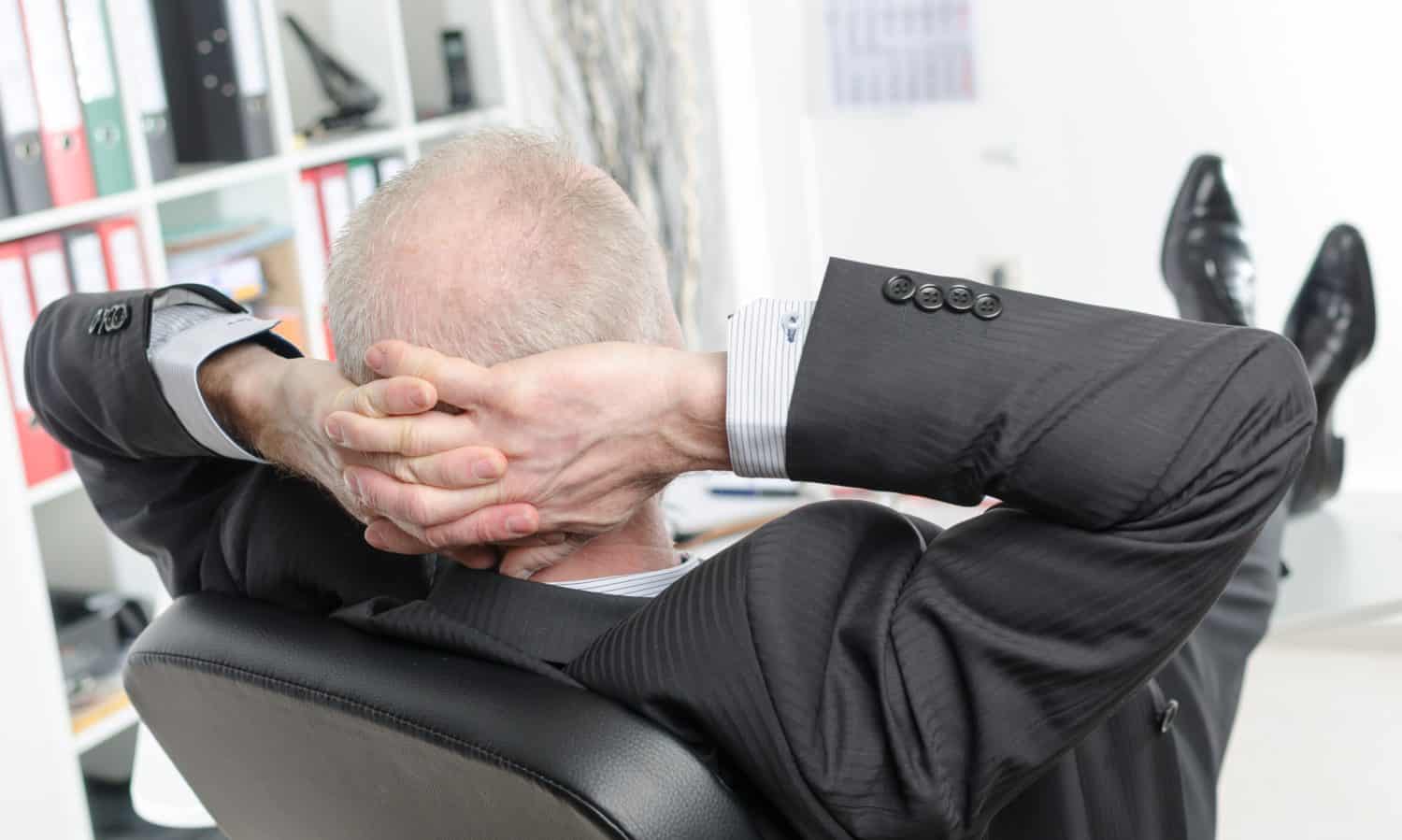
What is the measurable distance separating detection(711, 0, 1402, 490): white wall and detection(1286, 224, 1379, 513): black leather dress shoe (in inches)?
38.6

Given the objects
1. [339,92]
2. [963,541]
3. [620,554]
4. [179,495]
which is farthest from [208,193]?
[963,541]

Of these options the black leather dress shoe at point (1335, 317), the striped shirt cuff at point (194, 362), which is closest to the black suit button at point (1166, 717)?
the striped shirt cuff at point (194, 362)

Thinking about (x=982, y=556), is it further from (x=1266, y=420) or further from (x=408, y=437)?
(x=408, y=437)

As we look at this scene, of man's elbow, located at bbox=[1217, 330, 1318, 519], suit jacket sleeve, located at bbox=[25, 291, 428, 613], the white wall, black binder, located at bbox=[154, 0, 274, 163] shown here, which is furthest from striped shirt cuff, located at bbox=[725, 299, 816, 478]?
the white wall

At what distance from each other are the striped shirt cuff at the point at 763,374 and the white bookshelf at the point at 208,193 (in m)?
1.10

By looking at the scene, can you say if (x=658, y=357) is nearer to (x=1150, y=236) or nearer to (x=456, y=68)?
(x=456, y=68)

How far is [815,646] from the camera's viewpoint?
79 cm

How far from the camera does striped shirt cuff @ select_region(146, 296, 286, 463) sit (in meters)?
1.03

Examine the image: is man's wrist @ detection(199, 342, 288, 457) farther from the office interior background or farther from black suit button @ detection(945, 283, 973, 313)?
the office interior background

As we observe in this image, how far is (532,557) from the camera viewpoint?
0.92 meters

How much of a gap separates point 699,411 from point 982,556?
180 mm

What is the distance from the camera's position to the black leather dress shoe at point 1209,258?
1892 millimetres

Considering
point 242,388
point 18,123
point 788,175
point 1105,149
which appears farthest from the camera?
point 788,175

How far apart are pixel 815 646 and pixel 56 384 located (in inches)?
27.1
